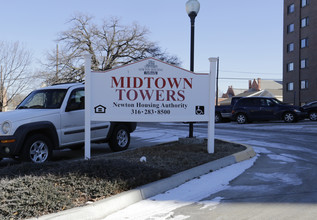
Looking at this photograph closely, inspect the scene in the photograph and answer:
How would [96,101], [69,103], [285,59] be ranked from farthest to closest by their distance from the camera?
[285,59]
[69,103]
[96,101]

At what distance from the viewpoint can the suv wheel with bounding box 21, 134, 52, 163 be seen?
6973 mm

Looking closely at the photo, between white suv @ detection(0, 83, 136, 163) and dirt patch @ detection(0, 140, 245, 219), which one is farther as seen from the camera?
white suv @ detection(0, 83, 136, 163)

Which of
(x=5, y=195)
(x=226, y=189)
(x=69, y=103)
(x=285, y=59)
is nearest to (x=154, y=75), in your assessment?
(x=69, y=103)

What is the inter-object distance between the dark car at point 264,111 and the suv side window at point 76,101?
43.5 ft

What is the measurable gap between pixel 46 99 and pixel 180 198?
4843 mm

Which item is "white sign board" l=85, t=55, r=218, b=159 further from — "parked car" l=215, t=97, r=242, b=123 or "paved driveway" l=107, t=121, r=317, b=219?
"parked car" l=215, t=97, r=242, b=123

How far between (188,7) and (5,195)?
271 inches

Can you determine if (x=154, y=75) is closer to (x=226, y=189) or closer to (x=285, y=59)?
(x=226, y=189)

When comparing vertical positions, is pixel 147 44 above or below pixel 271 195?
above

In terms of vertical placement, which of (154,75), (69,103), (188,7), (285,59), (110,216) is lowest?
(110,216)

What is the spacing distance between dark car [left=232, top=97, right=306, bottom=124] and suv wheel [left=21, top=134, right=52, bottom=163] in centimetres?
1450

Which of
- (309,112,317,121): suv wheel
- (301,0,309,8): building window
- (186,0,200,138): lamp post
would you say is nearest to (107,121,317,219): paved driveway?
(186,0,200,138): lamp post

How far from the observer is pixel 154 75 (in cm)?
752

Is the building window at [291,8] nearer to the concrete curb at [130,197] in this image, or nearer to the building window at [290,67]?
the building window at [290,67]
